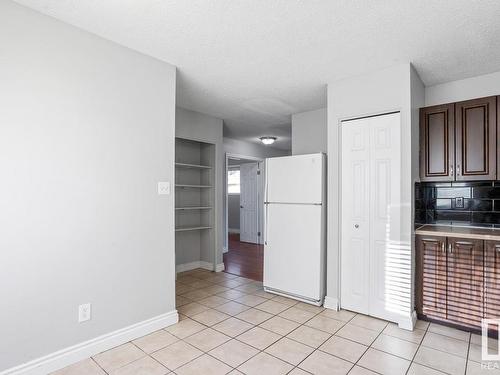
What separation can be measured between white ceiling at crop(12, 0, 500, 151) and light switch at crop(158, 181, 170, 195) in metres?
1.18

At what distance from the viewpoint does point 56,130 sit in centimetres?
208

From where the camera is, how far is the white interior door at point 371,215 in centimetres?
281

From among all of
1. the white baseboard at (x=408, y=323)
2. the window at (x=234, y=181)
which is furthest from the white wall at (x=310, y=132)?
the window at (x=234, y=181)

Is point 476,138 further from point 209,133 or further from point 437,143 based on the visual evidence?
point 209,133

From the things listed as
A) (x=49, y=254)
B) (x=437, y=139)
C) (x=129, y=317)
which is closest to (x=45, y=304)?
(x=49, y=254)

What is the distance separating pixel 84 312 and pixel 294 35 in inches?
107

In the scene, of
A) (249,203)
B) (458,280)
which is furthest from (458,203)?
(249,203)

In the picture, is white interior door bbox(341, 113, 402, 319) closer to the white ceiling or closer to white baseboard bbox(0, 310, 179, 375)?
the white ceiling

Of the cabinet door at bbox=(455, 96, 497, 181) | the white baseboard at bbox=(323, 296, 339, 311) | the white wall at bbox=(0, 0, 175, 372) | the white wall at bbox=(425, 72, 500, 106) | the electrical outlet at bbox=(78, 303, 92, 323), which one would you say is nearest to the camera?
the white wall at bbox=(0, 0, 175, 372)

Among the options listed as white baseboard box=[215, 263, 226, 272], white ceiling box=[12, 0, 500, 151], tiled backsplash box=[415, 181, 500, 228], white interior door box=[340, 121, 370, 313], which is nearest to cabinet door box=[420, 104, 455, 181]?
tiled backsplash box=[415, 181, 500, 228]

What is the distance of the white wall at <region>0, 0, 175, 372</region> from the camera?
190 cm

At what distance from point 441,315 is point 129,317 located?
112 inches

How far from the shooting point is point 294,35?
231 centimetres

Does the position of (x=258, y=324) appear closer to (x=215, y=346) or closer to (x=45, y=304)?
(x=215, y=346)
